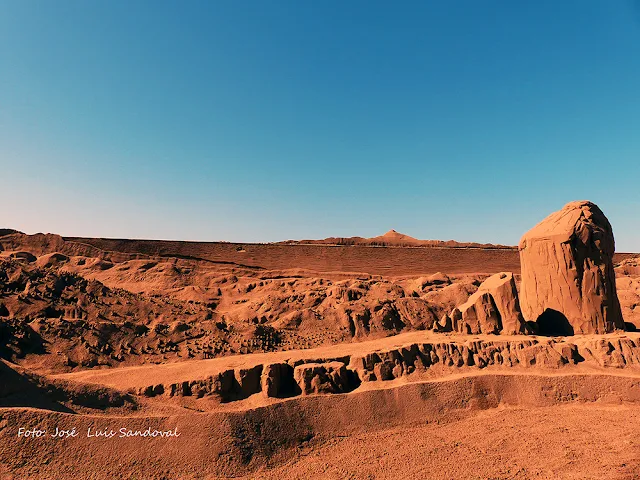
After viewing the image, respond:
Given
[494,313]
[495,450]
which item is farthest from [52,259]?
[495,450]

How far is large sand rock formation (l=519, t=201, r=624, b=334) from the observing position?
818 centimetres

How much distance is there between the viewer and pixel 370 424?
605 centimetres

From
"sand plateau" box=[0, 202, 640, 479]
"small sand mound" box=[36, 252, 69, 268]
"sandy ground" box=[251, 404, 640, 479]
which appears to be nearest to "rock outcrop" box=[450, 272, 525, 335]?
"sand plateau" box=[0, 202, 640, 479]

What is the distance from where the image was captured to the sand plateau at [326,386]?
16.6 ft

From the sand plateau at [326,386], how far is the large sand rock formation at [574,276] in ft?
0.13

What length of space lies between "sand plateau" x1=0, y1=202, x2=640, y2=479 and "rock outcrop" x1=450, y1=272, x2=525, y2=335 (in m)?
0.03

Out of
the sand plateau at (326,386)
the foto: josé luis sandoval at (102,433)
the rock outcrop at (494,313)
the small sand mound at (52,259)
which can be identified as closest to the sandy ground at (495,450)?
the sand plateau at (326,386)

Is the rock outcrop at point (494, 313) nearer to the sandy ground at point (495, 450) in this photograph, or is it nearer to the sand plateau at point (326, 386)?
the sand plateau at point (326, 386)

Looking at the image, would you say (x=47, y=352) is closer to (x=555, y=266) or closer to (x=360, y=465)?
(x=360, y=465)

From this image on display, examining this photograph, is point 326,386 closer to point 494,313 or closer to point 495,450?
point 495,450

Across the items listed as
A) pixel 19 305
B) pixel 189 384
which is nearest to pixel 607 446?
pixel 189 384

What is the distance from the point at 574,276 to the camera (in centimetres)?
823

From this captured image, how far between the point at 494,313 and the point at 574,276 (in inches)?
79.9

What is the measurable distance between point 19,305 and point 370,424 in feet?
30.4
